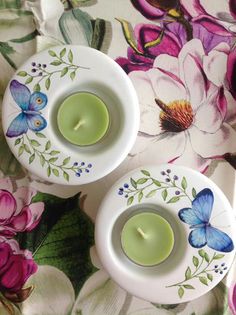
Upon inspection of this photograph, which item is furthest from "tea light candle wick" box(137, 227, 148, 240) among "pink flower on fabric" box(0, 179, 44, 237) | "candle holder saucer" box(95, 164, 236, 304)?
"pink flower on fabric" box(0, 179, 44, 237)

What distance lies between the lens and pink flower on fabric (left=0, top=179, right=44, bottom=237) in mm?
588

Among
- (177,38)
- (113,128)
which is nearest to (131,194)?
(113,128)

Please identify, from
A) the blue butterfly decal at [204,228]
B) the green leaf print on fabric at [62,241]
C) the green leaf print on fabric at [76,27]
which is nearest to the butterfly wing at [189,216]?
the blue butterfly decal at [204,228]

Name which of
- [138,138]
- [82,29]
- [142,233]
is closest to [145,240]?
[142,233]

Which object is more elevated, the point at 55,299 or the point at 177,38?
the point at 177,38

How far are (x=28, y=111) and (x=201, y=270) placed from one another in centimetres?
23

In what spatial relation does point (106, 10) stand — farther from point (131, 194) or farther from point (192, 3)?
point (131, 194)

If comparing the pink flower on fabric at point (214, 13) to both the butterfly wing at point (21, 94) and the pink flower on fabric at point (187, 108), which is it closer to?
the pink flower on fabric at point (187, 108)

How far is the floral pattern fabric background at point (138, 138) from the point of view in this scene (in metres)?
0.58

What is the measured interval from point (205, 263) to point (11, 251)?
0.68 ft

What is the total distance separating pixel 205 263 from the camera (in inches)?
21.1

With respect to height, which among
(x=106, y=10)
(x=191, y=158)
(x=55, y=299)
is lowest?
(x=55, y=299)

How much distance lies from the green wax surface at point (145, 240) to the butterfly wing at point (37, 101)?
5.7 inches

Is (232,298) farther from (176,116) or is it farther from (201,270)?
(176,116)
